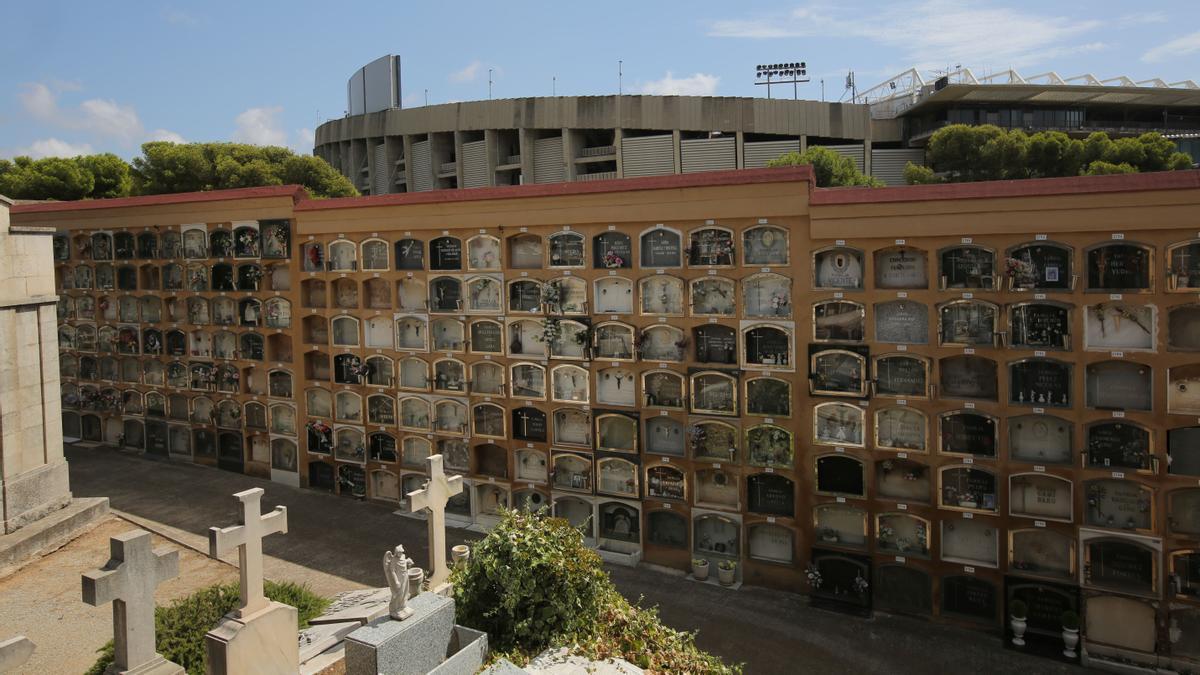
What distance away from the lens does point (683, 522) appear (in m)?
17.2

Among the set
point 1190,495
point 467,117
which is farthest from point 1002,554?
point 467,117

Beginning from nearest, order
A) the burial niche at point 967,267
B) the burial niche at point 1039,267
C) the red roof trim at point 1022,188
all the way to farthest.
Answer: the red roof trim at point 1022,188, the burial niche at point 1039,267, the burial niche at point 967,267

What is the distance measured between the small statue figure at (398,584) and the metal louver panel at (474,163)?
3402 cm

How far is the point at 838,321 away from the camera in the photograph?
1555 centimetres

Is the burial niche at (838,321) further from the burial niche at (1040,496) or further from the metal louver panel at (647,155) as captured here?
the metal louver panel at (647,155)

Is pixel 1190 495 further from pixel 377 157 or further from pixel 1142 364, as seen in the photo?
pixel 377 157

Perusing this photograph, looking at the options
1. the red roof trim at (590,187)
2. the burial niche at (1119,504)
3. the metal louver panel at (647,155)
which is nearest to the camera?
the burial niche at (1119,504)

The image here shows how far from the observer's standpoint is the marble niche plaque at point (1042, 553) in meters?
14.2

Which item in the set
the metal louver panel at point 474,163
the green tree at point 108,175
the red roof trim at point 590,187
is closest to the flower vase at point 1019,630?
the red roof trim at point 590,187

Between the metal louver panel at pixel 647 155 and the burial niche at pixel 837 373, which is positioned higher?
the metal louver panel at pixel 647 155

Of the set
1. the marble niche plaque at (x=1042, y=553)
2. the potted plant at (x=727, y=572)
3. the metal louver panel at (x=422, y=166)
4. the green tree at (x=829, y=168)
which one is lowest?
the potted plant at (x=727, y=572)

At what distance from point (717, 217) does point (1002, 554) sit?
8.20 meters

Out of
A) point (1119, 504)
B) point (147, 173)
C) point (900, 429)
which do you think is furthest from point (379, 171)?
point (1119, 504)

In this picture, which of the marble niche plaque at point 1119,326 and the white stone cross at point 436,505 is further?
the marble niche plaque at point 1119,326
